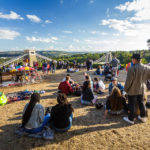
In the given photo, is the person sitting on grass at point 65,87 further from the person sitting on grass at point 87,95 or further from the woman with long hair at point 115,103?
the woman with long hair at point 115,103

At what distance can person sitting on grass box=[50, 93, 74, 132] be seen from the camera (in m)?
2.68

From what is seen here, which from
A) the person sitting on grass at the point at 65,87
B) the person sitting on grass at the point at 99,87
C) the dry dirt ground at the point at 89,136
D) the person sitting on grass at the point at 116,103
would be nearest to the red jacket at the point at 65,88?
the person sitting on grass at the point at 65,87

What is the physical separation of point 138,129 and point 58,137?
2097 mm

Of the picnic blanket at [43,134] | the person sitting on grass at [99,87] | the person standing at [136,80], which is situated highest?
the person standing at [136,80]

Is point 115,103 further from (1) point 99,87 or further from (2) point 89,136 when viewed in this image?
(1) point 99,87

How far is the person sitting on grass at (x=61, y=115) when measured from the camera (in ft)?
8.80

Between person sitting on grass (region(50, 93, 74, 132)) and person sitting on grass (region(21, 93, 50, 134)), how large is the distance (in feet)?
1.00

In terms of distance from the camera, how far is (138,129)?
2.92 metres

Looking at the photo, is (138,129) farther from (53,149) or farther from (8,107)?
(8,107)

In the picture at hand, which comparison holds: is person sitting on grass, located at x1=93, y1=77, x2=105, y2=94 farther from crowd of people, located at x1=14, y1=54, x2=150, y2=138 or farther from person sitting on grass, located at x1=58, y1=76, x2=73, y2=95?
crowd of people, located at x1=14, y1=54, x2=150, y2=138

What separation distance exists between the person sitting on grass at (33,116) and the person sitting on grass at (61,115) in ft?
1.00

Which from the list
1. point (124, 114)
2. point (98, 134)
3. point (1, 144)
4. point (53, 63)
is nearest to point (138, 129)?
point (124, 114)

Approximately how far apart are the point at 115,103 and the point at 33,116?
7.69 ft

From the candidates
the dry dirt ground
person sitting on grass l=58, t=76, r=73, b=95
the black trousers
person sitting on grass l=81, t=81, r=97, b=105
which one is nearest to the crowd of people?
the black trousers
